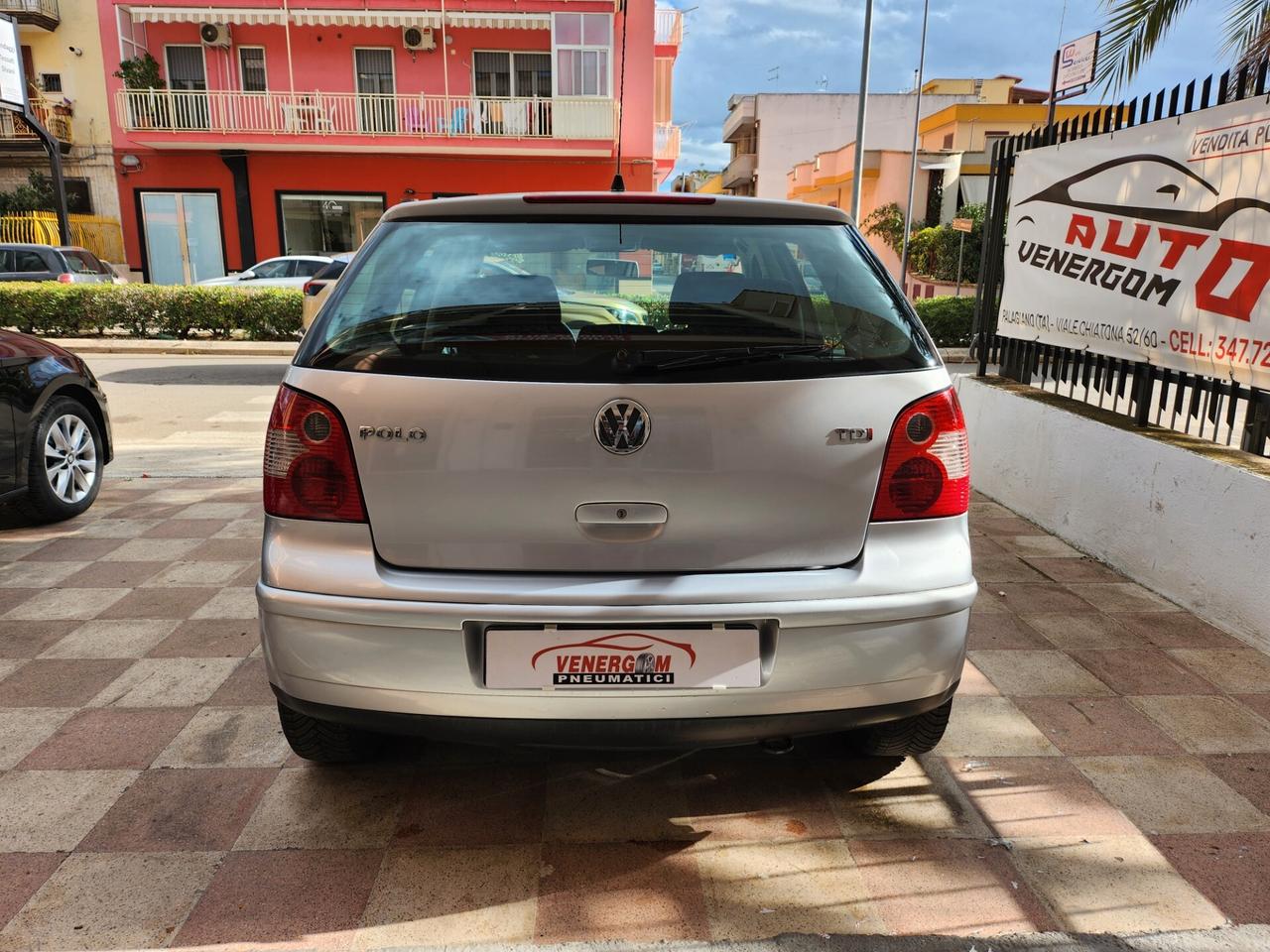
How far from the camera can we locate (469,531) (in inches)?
84.6

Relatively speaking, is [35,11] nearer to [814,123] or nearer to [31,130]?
[31,130]

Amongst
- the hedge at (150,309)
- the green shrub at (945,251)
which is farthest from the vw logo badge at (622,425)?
the green shrub at (945,251)

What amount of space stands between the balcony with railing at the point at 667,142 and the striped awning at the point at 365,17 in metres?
5.97

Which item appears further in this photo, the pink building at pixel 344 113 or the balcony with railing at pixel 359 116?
the pink building at pixel 344 113

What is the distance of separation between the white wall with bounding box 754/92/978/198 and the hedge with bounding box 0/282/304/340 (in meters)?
39.0

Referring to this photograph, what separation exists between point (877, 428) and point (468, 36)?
2396 cm

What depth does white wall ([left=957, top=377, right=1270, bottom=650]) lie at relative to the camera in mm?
3836

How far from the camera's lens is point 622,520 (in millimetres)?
2135

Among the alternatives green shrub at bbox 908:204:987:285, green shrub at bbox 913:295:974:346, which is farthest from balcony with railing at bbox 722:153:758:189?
green shrub at bbox 913:295:974:346

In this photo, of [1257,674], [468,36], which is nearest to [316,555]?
[1257,674]

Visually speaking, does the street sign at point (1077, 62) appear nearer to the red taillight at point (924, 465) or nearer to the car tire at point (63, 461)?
the red taillight at point (924, 465)

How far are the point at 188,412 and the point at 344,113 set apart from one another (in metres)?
15.3

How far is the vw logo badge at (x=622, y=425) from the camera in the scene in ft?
6.94

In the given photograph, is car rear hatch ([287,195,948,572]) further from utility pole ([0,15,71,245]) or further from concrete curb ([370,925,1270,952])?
utility pole ([0,15,71,245])
